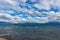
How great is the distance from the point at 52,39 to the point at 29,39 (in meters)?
3.73

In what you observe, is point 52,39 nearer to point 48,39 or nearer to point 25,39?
point 48,39

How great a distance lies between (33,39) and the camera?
26031mm

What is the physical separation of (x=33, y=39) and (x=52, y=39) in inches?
121

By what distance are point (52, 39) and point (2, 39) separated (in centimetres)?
1015

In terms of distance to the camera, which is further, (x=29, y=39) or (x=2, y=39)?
(x=29, y=39)

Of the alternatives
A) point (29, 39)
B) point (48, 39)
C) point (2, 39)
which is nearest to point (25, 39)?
point (29, 39)

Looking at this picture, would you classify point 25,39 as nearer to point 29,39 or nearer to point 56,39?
point 29,39

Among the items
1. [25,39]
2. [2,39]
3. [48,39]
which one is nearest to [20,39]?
[25,39]

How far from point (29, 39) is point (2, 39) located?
24.4 feet

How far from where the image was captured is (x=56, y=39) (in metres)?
26.6

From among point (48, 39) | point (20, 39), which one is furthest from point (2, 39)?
point (48, 39)

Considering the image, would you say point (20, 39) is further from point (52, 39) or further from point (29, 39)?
point (52, 39)

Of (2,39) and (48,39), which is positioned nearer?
(2,39)

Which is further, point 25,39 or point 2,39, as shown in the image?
point 25,39
